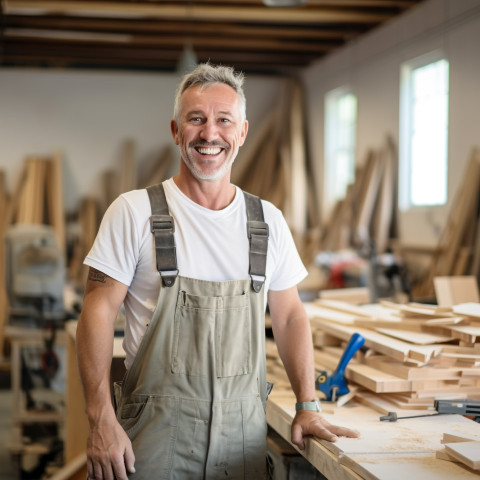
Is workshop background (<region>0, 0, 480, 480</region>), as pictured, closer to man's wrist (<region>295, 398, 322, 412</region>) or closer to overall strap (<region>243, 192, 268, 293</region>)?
man's wrist (<region>295, 398, 322, 412</region>)

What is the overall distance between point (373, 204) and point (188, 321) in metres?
6.51

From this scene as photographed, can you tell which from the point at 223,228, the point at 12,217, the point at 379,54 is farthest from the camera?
the point at 12,217

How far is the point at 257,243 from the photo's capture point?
2.26 meters

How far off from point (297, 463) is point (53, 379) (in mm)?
3497

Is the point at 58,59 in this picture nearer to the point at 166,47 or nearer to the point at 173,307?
the point at 166,47

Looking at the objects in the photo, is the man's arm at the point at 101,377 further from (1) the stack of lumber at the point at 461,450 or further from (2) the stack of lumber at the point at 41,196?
(2) the stack of lumber at the point at 41,196

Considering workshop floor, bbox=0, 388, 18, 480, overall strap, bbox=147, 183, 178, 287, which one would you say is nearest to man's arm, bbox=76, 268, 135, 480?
overall strap, bbox=147, 183, 178, 287

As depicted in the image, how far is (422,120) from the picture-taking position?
7.56 m

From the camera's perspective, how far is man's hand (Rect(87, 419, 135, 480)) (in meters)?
2.02

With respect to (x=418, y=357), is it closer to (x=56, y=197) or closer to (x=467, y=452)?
(x=467, y=452)

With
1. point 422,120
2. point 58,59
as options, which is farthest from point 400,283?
point 58,59

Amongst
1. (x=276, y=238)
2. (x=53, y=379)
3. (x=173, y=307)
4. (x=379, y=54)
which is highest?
(x=379, y=54)

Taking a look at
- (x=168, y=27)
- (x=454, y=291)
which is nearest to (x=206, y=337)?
(x=454, y=291)

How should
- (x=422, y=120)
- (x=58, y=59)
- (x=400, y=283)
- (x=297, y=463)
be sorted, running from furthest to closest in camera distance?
1. (x=58, y=59)
2. (x=422, y=120)
3. (x=400, y=283)
4. (x=297, y=463)
